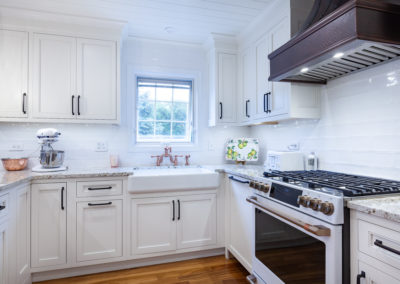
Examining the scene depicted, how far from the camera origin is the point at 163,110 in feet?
10.1

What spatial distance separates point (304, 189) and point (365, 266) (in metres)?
0.42

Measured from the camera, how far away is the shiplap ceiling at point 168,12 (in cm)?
219

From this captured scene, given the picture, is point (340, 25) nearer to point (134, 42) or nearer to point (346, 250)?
point (346, 250)

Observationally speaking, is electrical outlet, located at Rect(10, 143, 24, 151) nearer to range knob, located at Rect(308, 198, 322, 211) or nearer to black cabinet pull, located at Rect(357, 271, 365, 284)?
range knob, located at Rect(308, 198, 322, 211)

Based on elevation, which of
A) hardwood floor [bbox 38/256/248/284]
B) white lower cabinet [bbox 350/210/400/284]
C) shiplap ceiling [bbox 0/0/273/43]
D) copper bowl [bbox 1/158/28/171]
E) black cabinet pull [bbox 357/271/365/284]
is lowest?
hardwood floor [bbox 38/256/248/284]

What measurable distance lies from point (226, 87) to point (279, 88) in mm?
857

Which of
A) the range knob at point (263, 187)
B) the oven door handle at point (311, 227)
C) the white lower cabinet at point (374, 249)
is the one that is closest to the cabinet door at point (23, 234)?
the range knob at point (263, 187)

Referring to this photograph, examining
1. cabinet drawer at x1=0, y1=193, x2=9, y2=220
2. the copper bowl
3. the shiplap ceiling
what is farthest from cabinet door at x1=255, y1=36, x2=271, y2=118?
the copper bowl

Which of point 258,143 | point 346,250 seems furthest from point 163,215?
point 346,250

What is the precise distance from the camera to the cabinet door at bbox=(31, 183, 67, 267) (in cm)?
204

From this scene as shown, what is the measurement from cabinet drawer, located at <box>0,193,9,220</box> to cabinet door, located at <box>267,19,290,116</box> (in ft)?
6.99

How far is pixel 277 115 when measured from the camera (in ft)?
7.11

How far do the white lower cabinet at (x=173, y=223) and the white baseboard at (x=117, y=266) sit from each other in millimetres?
142

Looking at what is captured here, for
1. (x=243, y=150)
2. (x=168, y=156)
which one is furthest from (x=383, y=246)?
(x=168, y=156)
